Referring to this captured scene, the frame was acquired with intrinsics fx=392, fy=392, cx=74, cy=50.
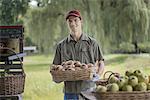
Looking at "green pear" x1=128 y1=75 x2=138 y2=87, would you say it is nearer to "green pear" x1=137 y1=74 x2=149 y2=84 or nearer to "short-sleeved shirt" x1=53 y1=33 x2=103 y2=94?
"green pear" x1=137 y1=74 x2=149 y2=84

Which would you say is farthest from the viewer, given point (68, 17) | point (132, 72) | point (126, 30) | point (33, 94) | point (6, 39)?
point (126, 30)

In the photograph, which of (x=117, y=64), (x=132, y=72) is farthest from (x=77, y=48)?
(x=117, y=64)

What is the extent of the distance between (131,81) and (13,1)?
2562mm

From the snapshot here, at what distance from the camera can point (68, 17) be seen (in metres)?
2.20

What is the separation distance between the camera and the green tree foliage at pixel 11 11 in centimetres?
363

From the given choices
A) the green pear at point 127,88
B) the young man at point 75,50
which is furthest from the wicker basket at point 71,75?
the green pear at point 127,88

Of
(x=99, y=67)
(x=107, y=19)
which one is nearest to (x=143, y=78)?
(x=99, y=67)

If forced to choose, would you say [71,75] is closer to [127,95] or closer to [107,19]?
[127,95]

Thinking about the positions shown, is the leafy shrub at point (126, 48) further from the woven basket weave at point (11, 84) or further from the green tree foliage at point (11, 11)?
the woven basket weave at point (11, 84)

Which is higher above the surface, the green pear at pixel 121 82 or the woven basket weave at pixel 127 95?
the green pear at pixel 121 82

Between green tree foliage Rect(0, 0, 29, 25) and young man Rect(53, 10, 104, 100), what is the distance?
1464mm

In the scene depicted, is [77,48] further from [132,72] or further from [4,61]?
[4,61]

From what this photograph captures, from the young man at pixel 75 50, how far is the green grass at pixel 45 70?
4.65 ft

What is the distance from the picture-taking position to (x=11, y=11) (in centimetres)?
384
